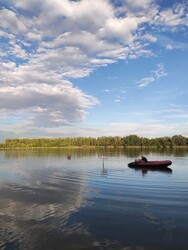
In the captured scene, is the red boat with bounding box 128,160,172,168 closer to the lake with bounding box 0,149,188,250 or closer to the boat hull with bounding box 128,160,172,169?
the boat hull with bounding box 128,160,172,169

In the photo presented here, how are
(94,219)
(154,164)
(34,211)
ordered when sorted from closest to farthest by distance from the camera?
(94,219) → (34,211) → (154,164)

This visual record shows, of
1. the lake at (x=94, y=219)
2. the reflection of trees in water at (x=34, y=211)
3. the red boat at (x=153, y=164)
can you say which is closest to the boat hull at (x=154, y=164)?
the red boat at (x=153, y=164)

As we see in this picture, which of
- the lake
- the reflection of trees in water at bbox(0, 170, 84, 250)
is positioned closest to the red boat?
the lake

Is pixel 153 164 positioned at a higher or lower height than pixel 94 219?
higher

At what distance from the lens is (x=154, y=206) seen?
845 inches

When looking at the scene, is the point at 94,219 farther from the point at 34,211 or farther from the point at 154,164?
the point at 154,164

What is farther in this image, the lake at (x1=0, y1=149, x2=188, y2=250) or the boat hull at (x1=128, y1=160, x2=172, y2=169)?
the boat hull at (x1=128, y1=160, x2=172, y2=169)

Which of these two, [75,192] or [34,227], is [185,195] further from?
[34,227]

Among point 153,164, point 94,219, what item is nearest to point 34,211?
point 94,219

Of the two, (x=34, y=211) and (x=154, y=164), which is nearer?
(x=34, y=211)

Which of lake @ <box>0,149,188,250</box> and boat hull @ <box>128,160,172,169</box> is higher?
boat hull @ <box>128,160,172,169</box>

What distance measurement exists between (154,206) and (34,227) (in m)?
9.25

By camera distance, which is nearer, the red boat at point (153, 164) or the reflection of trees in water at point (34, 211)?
the reflection of trees in water at point (34, 211)

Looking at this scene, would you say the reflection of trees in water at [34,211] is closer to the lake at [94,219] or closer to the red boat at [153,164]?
the lake at [94,219]
